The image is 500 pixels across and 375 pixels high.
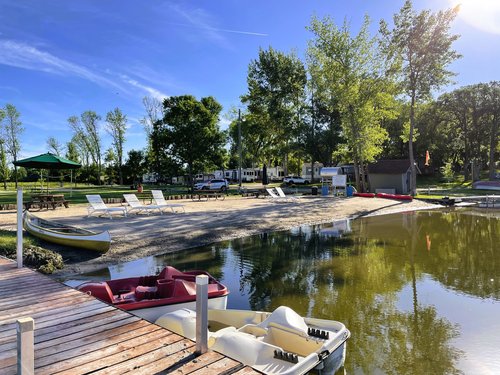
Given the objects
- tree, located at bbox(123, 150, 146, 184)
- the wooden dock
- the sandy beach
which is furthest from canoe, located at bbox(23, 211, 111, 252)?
tree, located at bbox(123, 150, 146, 184)

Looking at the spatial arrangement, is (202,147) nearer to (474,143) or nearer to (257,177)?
(257,177)

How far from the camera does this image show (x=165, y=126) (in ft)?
112

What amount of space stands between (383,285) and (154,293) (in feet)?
17.8

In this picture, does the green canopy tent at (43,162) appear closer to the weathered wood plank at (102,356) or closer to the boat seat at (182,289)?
the boat seat at (182,289)

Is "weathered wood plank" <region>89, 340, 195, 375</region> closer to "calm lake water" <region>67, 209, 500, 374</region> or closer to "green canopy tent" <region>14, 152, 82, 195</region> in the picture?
"calm lake water" <region>67, 209, 500, 374</region>

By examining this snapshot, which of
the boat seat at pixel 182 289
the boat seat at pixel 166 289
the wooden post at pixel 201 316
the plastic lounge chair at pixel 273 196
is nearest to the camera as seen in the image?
the wooden post at pixel 201 316

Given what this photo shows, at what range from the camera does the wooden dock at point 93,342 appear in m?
3.10

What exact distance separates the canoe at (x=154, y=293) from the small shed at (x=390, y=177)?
33.0 meters

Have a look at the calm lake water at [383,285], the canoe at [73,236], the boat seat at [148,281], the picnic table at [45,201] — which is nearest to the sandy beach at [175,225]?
the canoe at [73,236]

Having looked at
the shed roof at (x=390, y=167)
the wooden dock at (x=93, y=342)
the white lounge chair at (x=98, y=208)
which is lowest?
the wooden dock at (x=93, y=342)

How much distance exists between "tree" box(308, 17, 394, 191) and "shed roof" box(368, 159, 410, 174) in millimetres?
5138

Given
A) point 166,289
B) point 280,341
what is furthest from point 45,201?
point 280,341

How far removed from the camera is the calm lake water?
525 centimetres

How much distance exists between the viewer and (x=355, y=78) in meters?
31.9
